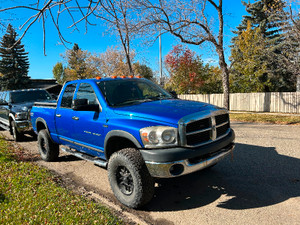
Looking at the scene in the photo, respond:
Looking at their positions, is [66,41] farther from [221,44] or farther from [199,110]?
[221,44]

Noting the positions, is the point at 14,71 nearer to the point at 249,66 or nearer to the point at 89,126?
the point at 249,66

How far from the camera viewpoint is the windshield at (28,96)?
30.5 feet

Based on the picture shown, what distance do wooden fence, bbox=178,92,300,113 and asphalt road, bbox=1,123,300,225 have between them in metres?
14.4

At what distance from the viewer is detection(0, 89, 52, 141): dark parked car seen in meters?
8.05

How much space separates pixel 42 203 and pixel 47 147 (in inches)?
94.8

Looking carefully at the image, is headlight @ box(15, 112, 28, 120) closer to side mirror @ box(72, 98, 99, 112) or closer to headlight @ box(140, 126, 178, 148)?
side mirror @ box(72, 98, 99, 112)

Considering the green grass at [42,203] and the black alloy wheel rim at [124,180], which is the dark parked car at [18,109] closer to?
the green grass at [42,203]

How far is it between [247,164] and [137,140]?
3.04 m

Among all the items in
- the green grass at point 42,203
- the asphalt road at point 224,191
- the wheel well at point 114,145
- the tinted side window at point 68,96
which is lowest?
the asphalt road at point 224,191

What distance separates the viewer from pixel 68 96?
16.1ft

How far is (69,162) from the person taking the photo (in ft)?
18.8

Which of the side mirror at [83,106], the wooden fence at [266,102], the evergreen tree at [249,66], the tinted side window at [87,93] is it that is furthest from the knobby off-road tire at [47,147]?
the evergreen tree at [249,66]

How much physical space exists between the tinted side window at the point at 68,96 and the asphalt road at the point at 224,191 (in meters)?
1.50

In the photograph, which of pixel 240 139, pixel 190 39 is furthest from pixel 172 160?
pixel 190 39
